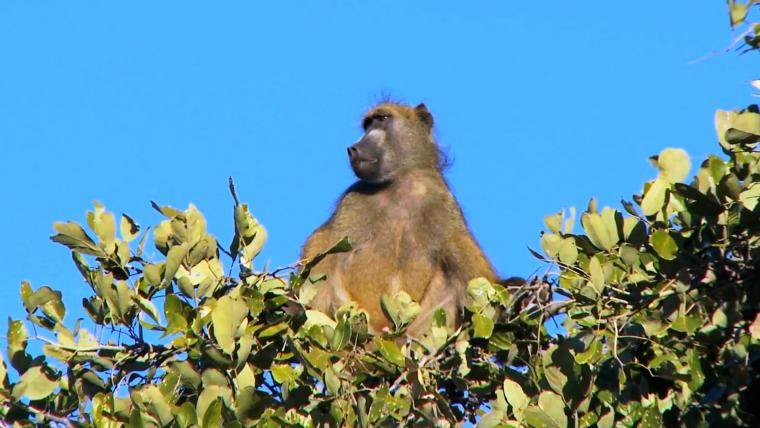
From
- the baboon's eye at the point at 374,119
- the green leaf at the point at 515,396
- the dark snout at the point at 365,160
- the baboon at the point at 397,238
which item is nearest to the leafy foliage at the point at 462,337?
the green leaf at the point at 515,396

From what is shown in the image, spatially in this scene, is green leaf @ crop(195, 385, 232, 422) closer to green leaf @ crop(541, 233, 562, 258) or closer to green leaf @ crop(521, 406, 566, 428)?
green leaf @ crop(521, 406, 566, 428)

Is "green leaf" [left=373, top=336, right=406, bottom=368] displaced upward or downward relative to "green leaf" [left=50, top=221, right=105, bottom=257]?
downward

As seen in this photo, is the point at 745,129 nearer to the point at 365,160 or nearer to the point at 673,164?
the point at 673,164

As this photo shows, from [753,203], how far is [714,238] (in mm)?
281

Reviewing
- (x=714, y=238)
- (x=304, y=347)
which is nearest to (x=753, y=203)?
(x=714, y=238)

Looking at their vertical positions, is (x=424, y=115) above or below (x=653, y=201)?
above

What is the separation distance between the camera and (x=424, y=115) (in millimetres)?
9695

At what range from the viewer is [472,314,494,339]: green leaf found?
17.5 ft

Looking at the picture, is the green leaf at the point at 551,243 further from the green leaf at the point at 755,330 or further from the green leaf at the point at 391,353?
the green leaf at the point at 755,330

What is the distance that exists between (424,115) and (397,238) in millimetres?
1493

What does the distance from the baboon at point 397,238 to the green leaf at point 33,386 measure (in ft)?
9.62

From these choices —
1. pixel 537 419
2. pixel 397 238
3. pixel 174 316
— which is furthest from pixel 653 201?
pixel 397 238

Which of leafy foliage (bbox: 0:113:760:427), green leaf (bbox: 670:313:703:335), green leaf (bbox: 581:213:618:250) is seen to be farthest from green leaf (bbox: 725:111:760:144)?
green leaf (bbox: 581:213:618:250)

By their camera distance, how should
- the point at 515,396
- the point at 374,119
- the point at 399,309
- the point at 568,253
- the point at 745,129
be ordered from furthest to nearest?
the point at 374,119 < the point at 399,309 < the point at 568,253 < the point at 515,396 < the point at 745,129
